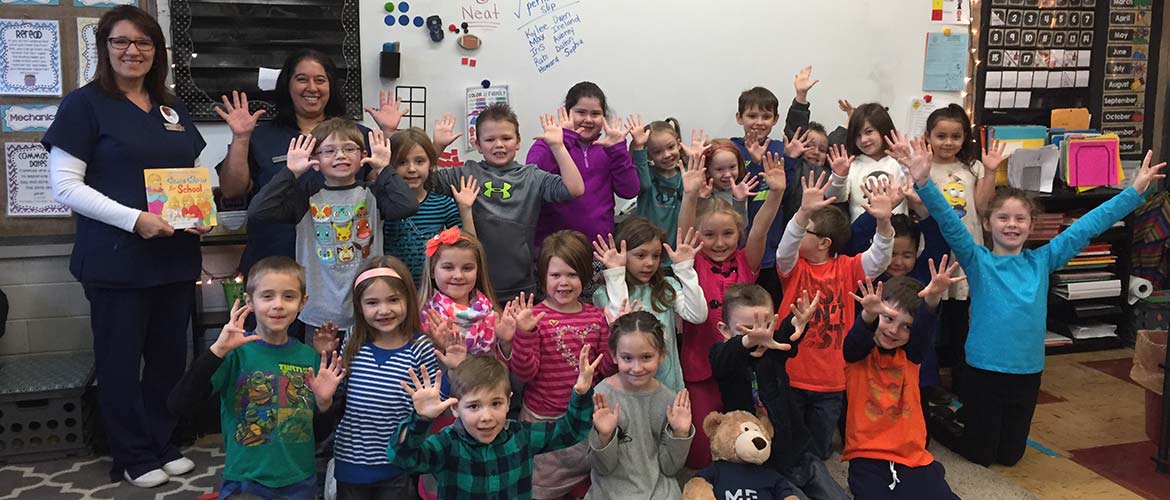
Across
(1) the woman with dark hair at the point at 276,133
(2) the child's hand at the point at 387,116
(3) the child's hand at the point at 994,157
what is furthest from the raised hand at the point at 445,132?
(3) the child's hand at the point at 994,157

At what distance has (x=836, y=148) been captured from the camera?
135 inches

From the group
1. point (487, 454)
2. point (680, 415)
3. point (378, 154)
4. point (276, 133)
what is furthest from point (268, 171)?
point (680, 415)

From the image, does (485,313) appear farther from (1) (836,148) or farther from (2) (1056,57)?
(2) (1056,57)

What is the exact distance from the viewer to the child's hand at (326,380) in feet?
7.61

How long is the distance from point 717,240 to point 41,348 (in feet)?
8.55

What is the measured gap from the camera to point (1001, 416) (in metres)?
3.23

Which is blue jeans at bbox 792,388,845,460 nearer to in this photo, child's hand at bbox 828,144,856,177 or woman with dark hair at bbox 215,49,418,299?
child's hand at bbox 828,144,856,177

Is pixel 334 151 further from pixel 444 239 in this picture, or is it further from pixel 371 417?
pixel 371 417

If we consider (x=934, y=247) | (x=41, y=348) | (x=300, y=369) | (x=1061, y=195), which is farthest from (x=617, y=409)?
(x=1061, y=195)

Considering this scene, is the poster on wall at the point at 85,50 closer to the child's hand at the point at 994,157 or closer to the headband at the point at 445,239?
the headband at the point at 445,239

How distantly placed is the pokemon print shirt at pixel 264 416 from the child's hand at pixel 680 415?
950 millimetres

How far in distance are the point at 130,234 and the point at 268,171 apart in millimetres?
456

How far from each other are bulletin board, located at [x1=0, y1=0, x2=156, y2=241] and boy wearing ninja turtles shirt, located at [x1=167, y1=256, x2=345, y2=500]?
159 cm

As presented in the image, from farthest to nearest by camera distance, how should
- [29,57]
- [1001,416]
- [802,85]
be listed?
[802,85]
[29,57]
[1001,416]
